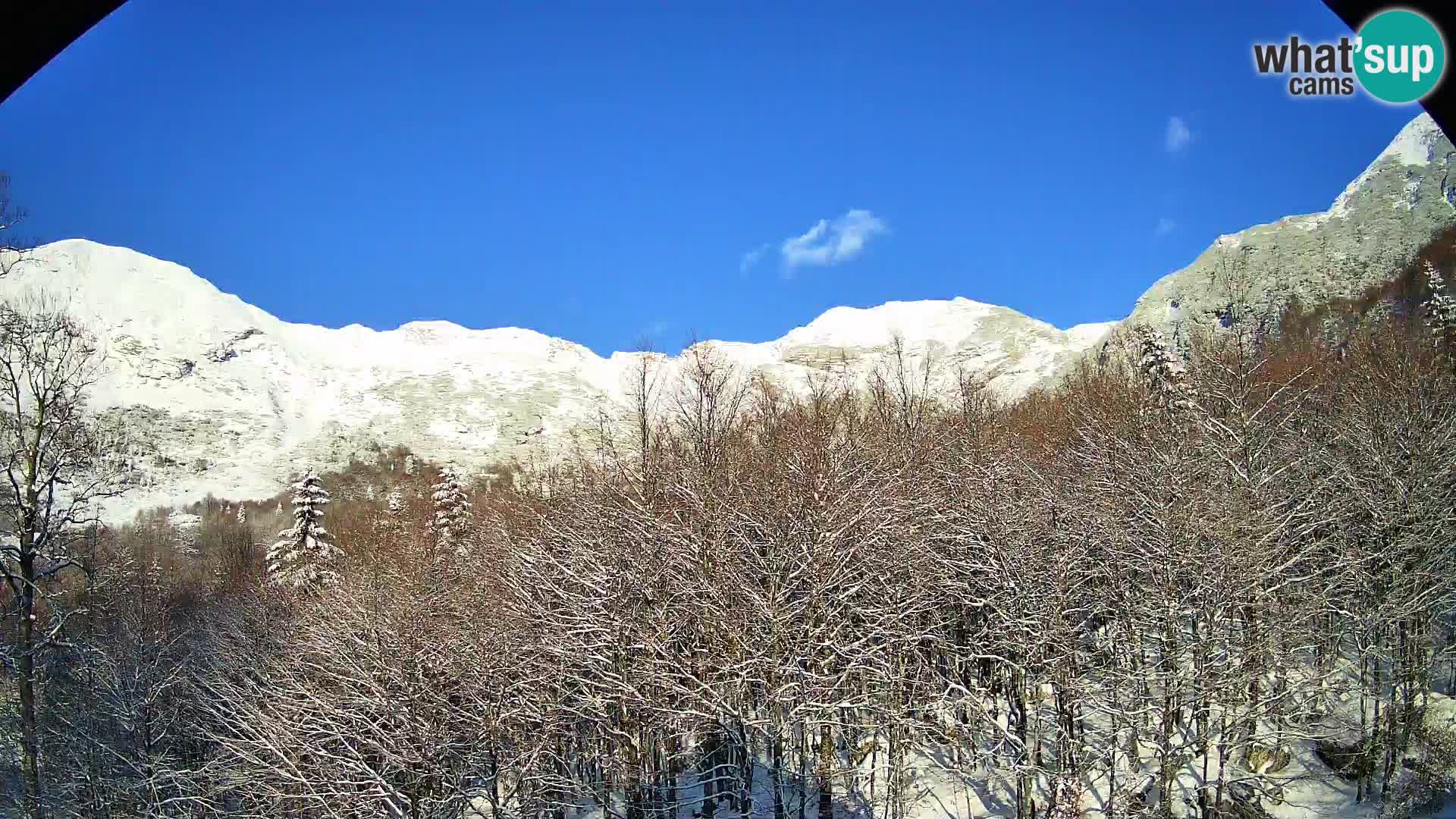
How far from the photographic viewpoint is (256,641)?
86.0 feet

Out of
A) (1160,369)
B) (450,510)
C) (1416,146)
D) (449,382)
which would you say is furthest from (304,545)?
(449,382)

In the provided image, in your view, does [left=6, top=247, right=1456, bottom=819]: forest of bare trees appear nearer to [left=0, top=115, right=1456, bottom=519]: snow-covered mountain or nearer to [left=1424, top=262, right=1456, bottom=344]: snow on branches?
[left=1424, top=262, right=1456, bottom=344]: snow on branches

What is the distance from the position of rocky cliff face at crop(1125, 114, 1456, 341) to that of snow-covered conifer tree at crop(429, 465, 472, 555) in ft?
232

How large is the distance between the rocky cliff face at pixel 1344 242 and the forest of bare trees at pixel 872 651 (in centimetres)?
6879

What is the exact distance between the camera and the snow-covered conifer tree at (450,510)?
38.0 m

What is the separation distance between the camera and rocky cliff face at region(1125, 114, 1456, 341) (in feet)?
285

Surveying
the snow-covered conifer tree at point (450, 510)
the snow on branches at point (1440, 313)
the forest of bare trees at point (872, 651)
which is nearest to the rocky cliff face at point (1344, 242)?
the snow on branches at point (1440, 313)

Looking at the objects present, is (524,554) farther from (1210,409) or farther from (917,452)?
(1210,409)

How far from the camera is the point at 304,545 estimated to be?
113ft

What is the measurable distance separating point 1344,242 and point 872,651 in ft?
341

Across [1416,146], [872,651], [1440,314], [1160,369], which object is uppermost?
[1416,146]

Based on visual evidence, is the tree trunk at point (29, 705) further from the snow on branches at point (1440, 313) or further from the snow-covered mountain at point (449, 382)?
the snow-covered mountain at point (449, 382)

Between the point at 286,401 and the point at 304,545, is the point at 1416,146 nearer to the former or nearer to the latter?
the point at 304,545

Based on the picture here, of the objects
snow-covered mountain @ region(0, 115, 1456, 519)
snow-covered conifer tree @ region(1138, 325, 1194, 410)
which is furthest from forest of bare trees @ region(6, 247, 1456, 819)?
snow-covered mountain @ region(0, 115, 1456, 519)
